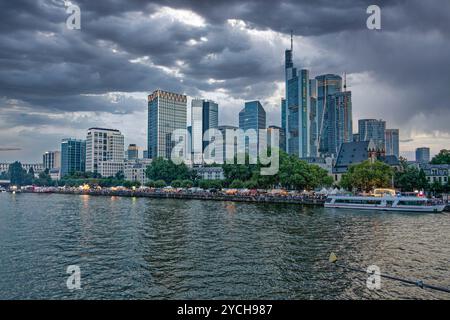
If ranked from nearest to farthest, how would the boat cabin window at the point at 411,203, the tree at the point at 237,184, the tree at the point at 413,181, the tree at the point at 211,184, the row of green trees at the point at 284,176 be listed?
the boat cabin window at the point at 411,203, the tree at the point at 413,181, the row of green trees at the point at 284,176, the tree at the point at 237,184, the tree at the point at 211,184

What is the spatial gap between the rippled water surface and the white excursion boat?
30.8 m

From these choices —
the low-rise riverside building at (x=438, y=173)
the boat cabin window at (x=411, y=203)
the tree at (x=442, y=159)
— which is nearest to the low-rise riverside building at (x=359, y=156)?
the low-rise riverside building at (x=438, y=173)

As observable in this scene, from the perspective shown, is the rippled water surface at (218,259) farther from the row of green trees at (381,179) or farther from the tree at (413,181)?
the tree at (413,181)

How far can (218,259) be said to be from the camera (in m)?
35.6

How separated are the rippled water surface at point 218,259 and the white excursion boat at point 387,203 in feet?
101

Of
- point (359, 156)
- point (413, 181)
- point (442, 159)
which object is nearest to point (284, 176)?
point (413, 181)

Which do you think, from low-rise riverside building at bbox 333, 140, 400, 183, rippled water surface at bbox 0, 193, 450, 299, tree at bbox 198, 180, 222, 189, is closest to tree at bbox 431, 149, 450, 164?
low-rise riverside building at bbox 333, 140, 400, 183

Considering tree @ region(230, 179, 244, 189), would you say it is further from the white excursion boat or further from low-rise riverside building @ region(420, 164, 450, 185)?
low-rise riverside building @ region(420, 164, 450, 185)

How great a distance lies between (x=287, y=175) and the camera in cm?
13212

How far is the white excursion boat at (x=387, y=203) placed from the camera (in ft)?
284

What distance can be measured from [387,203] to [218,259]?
69.7 m

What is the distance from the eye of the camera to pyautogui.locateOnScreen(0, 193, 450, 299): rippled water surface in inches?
1048

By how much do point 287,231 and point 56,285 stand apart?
33777mm
